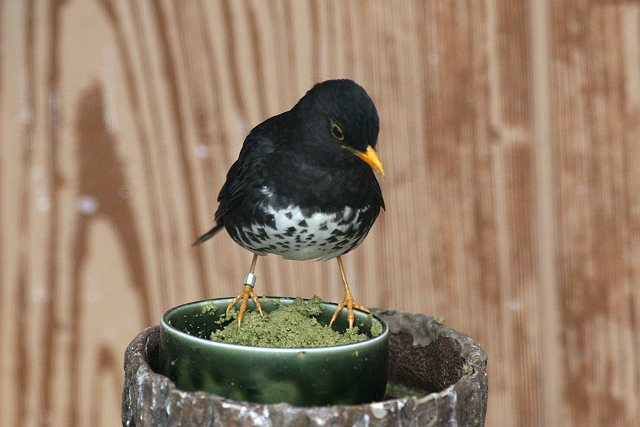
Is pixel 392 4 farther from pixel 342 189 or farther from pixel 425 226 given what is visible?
pixel 342 189

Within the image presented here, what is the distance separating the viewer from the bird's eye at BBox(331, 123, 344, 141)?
1914 mm

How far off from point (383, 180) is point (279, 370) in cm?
143

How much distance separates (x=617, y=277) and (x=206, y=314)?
1.67 metres

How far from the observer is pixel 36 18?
281cm

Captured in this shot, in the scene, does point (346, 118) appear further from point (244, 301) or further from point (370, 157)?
point (244, 301)

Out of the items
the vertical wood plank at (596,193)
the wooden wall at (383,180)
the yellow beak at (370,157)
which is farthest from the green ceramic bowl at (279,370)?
the vertical wood plank at (596,193)

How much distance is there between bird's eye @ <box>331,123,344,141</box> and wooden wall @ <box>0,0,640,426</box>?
0.95 meters

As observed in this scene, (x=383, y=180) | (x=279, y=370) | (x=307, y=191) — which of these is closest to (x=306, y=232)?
(x=307, y=191)

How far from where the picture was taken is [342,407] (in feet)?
4.80

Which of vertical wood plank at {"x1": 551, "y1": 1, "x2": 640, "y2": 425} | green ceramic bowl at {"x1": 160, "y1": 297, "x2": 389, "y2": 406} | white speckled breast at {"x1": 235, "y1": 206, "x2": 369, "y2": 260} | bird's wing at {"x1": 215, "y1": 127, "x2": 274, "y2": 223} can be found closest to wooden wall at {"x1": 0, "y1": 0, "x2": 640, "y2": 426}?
vertical wood plank at {"x1": 551, "y1": 1, "x2": 640, "y2": 425}

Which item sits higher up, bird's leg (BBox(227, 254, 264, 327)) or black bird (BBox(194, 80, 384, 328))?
black bird (BBox(194, 80, 384, 328))

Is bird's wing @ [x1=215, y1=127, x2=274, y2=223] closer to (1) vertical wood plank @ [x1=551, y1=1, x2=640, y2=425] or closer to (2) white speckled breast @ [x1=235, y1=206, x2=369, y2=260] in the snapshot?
(2) white speckled breast @ [x1=235, y1=206, x2=369, y2=260]

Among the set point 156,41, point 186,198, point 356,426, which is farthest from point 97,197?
point 356,426

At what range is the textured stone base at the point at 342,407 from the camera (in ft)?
4.77
